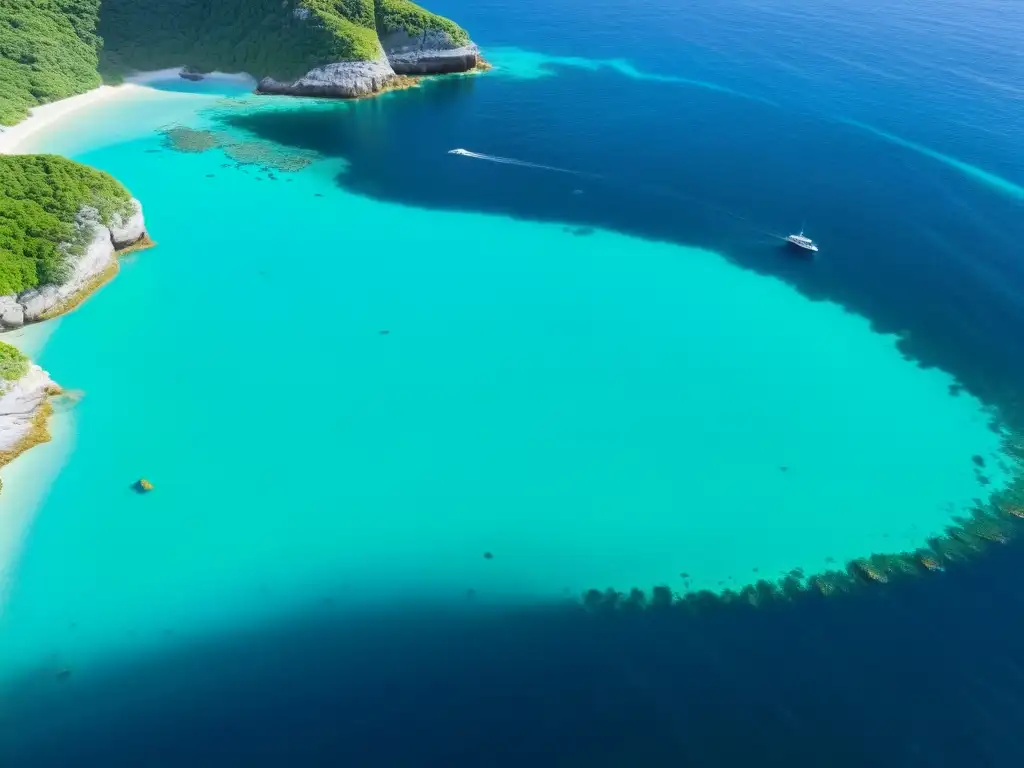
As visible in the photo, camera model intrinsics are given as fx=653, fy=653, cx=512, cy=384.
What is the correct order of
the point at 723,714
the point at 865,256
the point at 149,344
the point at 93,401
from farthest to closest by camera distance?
the point at 865,256
the point at 149,344
the point at 93,401
the point at 723,714

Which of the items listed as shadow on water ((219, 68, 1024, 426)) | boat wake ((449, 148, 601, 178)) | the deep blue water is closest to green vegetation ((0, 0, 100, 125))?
shadow on water ((219, 68, 1024, 426))

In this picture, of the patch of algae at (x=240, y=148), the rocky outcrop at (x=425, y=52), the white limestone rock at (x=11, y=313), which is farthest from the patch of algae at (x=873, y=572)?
the rocky outcrop at (x=425, y=52)

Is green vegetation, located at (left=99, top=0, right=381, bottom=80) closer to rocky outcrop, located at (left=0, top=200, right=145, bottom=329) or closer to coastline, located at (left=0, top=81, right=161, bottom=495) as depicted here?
coastline, located at (left=0, top=81, right=161, bottom=495)

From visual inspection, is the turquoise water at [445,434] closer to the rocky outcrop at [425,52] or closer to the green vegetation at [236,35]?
the green vegetation at [236,35]

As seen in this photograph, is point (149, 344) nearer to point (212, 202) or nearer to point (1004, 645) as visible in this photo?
point (212, 202)

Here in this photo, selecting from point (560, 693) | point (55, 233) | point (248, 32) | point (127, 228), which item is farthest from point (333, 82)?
point (560, 693)

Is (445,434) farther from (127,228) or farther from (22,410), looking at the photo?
(127,228)

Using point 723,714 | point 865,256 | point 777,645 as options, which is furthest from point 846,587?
point 865,256

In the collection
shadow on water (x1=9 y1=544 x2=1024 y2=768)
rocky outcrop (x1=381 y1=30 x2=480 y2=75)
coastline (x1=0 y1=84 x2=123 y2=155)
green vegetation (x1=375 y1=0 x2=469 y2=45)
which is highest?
green vegetation (x1=375 y1=0 x2=469 y2=45)
